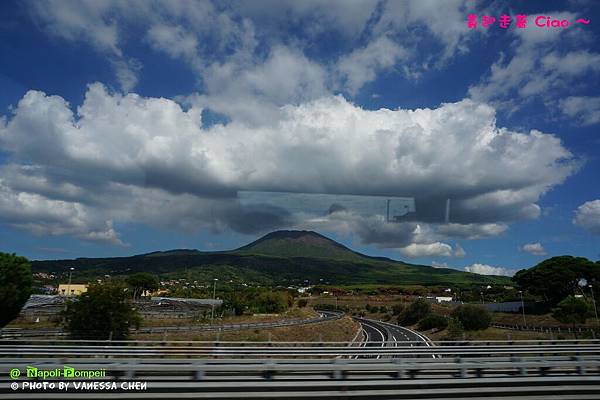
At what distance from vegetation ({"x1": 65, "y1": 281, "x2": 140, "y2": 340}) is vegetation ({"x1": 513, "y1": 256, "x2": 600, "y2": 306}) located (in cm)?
7091

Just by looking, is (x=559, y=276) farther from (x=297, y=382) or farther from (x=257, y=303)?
(x=297, y=382)

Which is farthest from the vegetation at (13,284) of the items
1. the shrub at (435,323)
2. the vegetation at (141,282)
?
the vegetation at (141,282)

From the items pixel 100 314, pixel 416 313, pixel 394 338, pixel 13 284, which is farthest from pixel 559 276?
pixel 13 284

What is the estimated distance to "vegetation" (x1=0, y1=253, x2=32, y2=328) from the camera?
32.6m

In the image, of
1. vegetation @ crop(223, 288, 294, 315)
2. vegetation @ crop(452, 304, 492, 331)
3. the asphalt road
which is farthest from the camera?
vegetation @ crop(223, 288, 294, 315)

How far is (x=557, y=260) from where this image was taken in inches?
3071

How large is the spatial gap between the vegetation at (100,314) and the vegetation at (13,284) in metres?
14.2

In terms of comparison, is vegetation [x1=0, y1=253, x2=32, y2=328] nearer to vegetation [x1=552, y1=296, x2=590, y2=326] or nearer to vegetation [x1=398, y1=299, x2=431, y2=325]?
vegetation [x1=552, y1=296, x2=590, y2=326]

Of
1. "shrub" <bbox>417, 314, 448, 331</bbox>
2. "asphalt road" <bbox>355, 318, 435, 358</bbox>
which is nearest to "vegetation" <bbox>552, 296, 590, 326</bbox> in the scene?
"shrub" <bbox>417, 314, 448, 331</bbox>

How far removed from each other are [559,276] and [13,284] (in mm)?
76849

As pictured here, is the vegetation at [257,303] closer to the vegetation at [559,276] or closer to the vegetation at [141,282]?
the vegetation at [141,282]

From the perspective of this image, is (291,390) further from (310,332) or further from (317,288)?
(317,288)

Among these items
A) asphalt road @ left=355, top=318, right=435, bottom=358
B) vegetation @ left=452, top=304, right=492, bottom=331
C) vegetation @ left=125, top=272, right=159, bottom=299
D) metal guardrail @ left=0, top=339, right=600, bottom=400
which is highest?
vegetation @ left=125, top=272, right=159, bottom=299

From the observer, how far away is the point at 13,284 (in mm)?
33625
